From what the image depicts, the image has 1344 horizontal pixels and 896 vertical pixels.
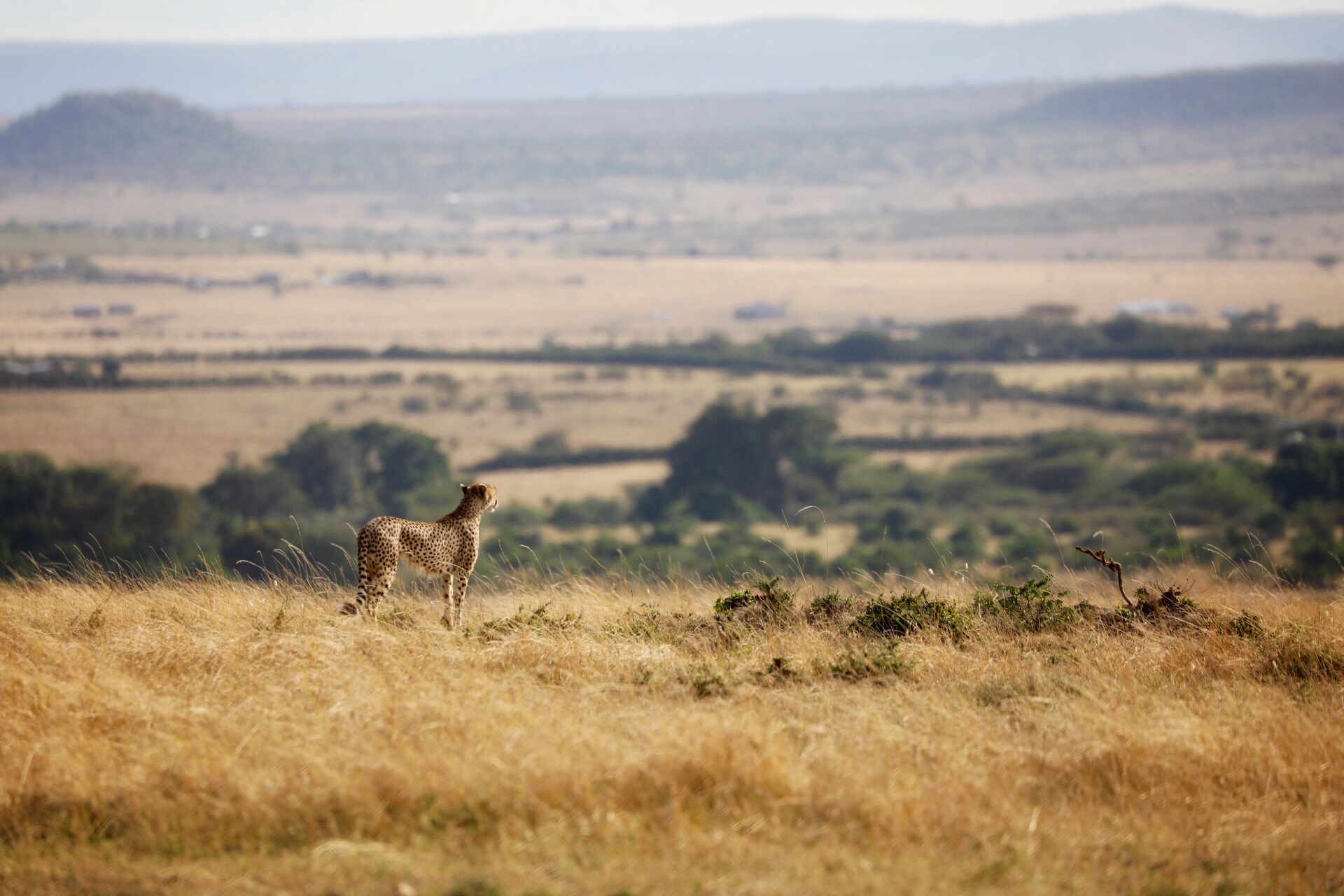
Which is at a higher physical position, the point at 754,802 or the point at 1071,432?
the point at 754,802

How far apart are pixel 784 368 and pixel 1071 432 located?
4091 cm

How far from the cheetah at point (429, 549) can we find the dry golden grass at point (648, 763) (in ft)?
0.81

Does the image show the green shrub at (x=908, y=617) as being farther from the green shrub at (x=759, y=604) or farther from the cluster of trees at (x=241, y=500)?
the cluster of trees at (x=241, y=500)

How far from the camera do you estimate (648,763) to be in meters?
6.87

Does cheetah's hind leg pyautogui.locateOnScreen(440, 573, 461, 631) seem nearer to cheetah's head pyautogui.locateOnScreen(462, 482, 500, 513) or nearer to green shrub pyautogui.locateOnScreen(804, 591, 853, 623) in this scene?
cheetah's head pyautogui.locateOnScreen(462, 482, 500, 513)

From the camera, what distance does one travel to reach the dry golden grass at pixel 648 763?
20.4 feet

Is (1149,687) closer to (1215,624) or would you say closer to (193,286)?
(1215,624)

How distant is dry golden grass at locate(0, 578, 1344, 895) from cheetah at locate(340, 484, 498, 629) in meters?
0.25

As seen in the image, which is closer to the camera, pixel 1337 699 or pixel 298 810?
pixel 298 810

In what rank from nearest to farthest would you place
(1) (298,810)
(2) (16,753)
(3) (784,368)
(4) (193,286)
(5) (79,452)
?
1. (1) (298,810)
2. (2) (16,753)
3. (5) (79,452)
4. (3) (784,368)
5. (4) (193,286)

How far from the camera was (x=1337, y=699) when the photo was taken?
28.0 feet

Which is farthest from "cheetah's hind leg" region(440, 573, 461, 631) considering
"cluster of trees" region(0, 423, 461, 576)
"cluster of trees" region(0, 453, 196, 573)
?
"cluster of trees" region(0, 453, 196, 573)

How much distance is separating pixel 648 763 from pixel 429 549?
99.5 inches

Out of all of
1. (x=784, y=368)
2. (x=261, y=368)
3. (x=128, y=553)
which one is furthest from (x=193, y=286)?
(x=128, y=553)
